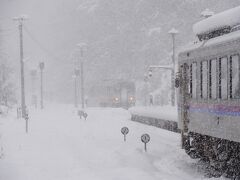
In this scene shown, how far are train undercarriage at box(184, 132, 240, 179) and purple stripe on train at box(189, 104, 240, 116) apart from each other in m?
0.77

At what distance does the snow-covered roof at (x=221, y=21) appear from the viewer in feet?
45.1

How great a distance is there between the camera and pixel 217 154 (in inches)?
568

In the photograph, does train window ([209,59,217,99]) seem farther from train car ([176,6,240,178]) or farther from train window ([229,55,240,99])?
train window ([229,55,240,99])

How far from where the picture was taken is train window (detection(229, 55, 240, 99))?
1260 centimetres

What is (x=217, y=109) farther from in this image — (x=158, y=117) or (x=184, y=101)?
(x=158, y=117)

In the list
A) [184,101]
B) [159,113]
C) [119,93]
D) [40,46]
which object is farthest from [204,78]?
[40,46]

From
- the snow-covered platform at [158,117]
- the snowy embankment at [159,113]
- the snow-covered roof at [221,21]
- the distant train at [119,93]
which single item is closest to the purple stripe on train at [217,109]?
the snow-covered roof at [221,21]

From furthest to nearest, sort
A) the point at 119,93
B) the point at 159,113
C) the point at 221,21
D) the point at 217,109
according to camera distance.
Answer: the point at 119,93
the point at 159,113
the point at 221,21
the point at 217,109

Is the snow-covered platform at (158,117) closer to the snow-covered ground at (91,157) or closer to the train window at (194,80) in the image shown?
the snow-covered ground at (91,157)

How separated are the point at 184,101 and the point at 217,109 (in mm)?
3141

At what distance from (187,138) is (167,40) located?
61.0 meters

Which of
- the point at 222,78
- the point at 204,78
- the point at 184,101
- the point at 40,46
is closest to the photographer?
the point at 222,78

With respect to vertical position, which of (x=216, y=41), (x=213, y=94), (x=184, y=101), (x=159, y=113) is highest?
(x=216, y=41)

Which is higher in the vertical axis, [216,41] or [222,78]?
[216,41]
